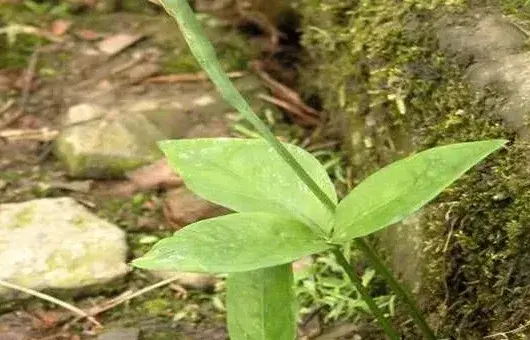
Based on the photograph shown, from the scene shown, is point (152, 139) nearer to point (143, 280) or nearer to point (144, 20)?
point (143, 280)

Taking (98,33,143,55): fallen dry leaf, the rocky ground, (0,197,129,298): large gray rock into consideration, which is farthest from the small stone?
(98,33,143,55): fallen dry leaf

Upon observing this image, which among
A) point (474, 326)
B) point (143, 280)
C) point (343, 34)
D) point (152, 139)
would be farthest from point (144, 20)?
point (474, 326)

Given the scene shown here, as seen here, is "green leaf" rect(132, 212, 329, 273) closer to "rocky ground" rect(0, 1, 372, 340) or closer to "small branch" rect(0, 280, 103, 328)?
"rocky ground" rect(0, 1, 372, 340)

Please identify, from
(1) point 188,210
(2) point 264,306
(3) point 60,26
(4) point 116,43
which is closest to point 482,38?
(2) point 264,306

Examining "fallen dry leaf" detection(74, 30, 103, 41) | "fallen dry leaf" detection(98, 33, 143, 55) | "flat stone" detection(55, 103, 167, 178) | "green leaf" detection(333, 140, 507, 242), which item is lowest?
"flat stone" detection(55, 103, 167, 178)

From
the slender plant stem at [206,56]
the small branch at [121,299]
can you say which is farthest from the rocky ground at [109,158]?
the slender plant stem at [206,56]

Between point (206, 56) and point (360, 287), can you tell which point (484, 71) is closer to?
point (360, 287)

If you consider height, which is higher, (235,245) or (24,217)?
(235,245)
